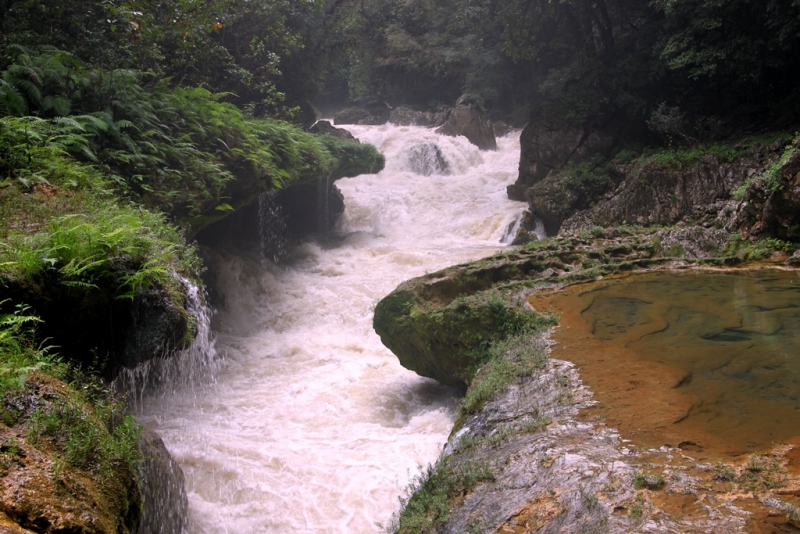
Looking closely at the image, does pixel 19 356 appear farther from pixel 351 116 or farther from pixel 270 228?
pixel 351 116

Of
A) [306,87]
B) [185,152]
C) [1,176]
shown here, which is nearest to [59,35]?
[185,152]

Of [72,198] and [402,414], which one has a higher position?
[72,198]

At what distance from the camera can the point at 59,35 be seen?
33.1 ft

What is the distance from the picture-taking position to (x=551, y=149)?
18.2m

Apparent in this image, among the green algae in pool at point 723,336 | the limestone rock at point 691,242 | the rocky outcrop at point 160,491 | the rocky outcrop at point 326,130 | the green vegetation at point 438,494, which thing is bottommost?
the rocky outcrop at point 160,491

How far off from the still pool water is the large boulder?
1886 centimetres

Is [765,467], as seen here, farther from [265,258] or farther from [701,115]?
[701,115]

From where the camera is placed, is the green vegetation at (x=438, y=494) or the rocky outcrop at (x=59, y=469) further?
the green vegetation at (x=438, y=494)

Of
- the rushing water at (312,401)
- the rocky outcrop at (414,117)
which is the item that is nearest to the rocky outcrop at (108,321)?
the rushing water at (312,401)

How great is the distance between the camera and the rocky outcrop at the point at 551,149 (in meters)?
17.7

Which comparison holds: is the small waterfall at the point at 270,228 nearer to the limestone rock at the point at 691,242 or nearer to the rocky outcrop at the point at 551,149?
the rocky outcrop at the point at 551,149

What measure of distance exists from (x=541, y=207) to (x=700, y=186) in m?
4.35

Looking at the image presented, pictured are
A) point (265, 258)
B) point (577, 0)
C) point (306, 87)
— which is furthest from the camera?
point (306, 87)

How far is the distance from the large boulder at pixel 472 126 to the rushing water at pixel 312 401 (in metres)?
8.50
